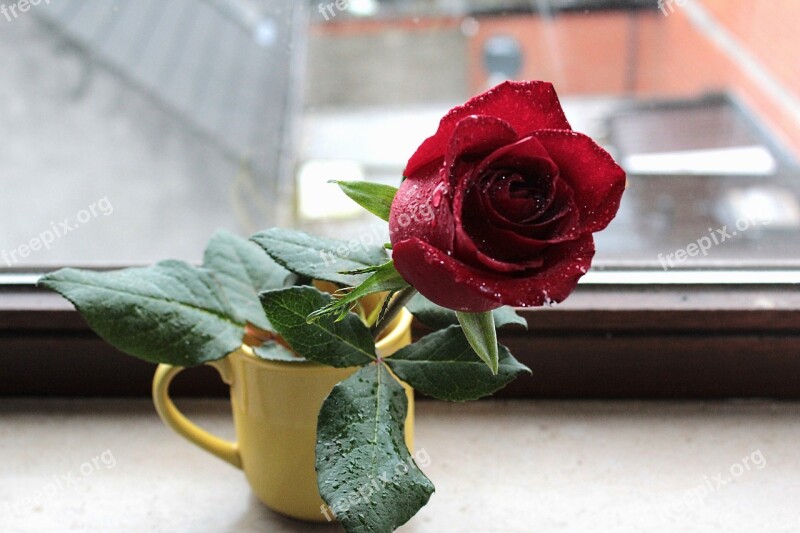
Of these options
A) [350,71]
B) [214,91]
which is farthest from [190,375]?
[350,71]

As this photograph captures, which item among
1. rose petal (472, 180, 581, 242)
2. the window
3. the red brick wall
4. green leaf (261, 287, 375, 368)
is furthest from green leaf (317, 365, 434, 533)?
the red brick wall

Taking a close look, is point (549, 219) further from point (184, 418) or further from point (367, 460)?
point (184, 418)

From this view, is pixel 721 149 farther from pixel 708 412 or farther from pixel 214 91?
pixel 214 91

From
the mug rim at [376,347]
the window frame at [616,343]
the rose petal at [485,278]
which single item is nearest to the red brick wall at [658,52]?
the window frame at [616,343]

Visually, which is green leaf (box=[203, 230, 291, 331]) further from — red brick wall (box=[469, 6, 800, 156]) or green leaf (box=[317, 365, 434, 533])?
red brick wall (box=[469, 6, 800, 156])

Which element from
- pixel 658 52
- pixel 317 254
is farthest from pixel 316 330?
pixel 658 52

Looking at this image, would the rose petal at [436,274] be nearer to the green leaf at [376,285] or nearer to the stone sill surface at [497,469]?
the green leaf at [376,285]

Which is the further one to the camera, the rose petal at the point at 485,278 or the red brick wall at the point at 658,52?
the red brick wall at the point at 658,52
